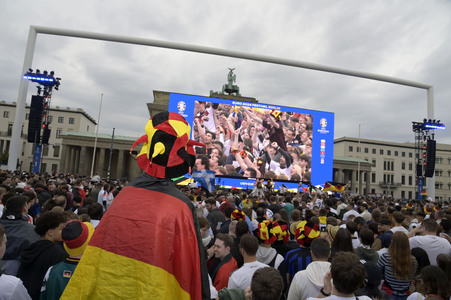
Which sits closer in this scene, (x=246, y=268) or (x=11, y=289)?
(x=11, y=289)

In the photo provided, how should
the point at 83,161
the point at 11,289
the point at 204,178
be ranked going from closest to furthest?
the point at 11,289 < the point at 204,178 < the point at 83,161

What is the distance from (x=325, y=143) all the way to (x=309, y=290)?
34.7 metres

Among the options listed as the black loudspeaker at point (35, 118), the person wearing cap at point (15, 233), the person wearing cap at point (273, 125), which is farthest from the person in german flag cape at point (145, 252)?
the person wearing cap at point (273, 125)

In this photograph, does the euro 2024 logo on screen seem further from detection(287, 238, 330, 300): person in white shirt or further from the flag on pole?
detection(287, 238, 330, 300): person in white shirt

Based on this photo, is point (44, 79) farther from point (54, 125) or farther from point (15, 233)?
point (54, 125)

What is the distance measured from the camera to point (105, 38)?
19.0 metres

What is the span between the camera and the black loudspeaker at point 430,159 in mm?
24984

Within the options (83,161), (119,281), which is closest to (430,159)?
(119,281)

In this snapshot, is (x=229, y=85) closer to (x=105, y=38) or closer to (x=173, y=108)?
(x=173, y=108)

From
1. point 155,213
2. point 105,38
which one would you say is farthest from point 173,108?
point 155,213

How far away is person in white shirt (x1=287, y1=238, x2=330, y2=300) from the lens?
12.0 ft

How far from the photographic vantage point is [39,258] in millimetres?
3607

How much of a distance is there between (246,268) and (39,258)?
2457 millimetres

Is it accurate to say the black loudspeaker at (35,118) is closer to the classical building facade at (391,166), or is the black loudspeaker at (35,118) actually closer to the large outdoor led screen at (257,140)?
the large outdoor led screen at (257,140)
